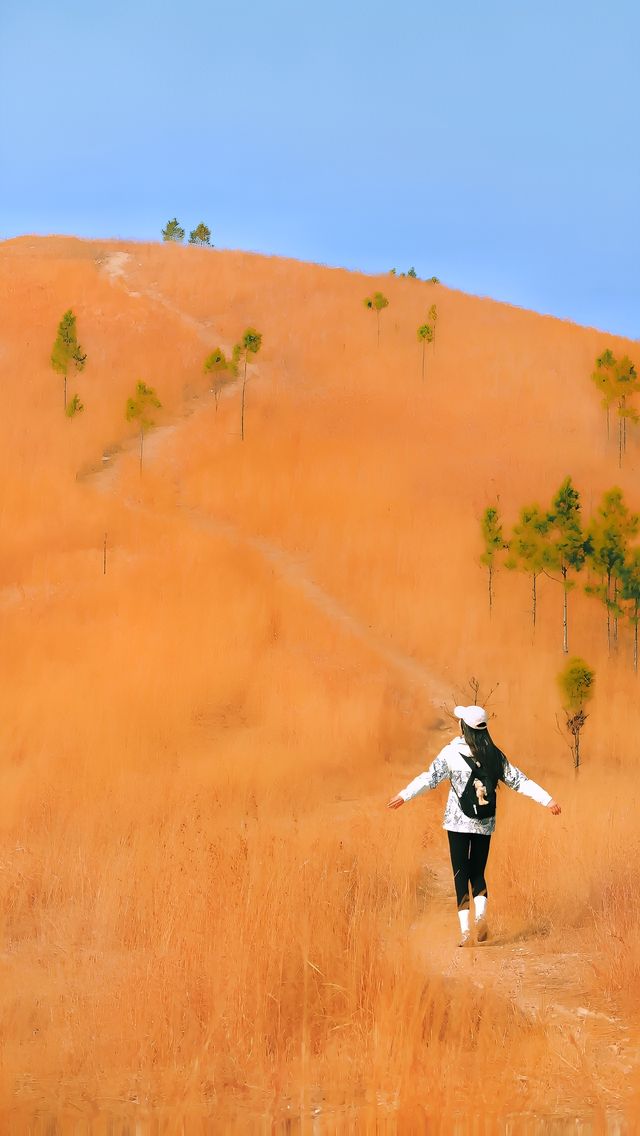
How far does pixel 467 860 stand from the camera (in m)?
7.43

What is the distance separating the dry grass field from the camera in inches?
194

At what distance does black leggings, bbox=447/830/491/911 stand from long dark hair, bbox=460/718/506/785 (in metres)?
0.51

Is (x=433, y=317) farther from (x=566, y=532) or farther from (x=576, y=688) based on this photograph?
(x=576, y=688)

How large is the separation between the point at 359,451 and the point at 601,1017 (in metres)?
34.9

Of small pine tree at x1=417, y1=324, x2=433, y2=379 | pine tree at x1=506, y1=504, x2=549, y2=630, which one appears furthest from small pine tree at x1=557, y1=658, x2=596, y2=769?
small pine tree at x1=417, y1=324, x2=433, y2=379

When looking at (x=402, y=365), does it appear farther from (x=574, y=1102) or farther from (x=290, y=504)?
(x=574, y=1102)

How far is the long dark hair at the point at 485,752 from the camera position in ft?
23.8

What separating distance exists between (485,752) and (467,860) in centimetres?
92

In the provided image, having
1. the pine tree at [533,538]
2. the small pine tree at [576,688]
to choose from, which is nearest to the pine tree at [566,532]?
the pine tree at [533,538]

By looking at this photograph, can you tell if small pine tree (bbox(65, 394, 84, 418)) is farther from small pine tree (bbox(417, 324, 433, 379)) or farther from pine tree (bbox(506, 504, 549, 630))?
pine tree (bbox(506, 504, 549, 630))

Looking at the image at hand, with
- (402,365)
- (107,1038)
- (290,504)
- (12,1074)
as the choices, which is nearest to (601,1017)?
(107,1038)

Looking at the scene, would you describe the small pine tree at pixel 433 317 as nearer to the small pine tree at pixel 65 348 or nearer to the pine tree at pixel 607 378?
the pine tree at pixel 607 378

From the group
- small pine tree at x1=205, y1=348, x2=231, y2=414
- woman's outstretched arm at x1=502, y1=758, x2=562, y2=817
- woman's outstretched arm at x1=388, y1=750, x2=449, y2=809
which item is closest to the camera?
woman's outstretched arm at x1=502, y1=758, x2=562, y2=817

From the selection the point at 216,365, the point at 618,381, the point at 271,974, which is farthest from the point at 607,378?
the point at 271,974
